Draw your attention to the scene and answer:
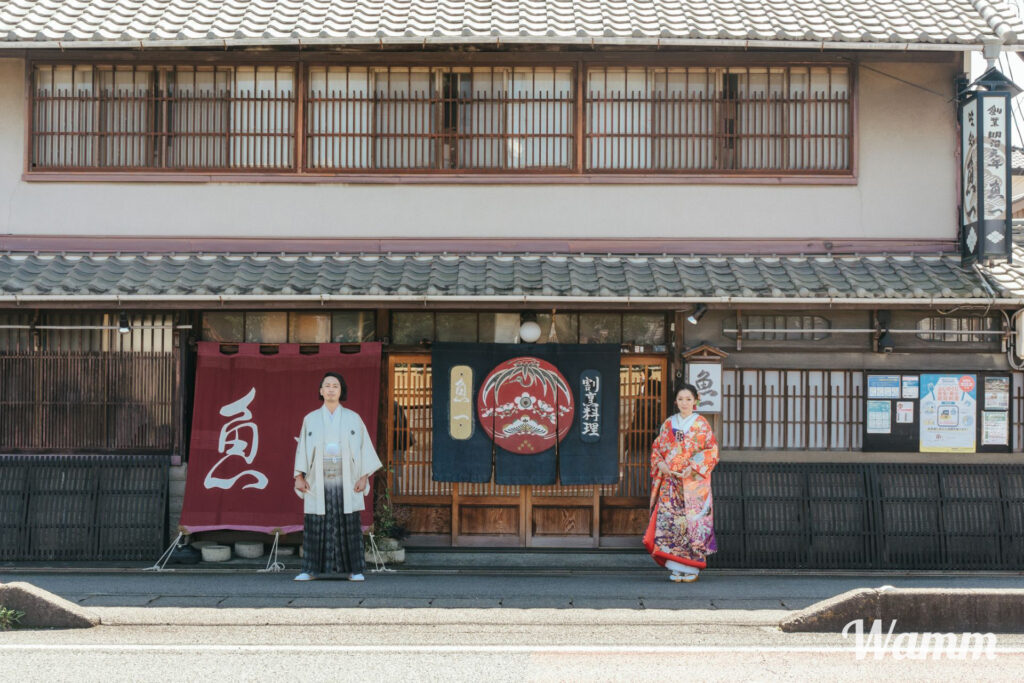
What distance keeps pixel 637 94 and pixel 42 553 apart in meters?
8.72

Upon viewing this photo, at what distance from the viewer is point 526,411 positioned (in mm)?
10812

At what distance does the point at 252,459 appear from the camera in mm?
10742

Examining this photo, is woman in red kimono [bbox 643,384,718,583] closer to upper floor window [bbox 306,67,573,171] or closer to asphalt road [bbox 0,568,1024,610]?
asphalt road [bbox 0,568,1024,610]

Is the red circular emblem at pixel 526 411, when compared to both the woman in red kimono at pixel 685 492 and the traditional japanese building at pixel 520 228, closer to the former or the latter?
the traditional japanese building at pixel 520 228

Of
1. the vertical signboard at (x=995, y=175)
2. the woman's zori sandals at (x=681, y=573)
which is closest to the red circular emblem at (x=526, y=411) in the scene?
the woman's zori sandals at (x=681, y=573)

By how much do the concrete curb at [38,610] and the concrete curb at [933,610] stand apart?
6.36 metres

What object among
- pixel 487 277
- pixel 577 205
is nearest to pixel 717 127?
pixel 577 205

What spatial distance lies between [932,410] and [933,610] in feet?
11.8

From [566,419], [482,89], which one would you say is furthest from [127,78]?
[566,419]

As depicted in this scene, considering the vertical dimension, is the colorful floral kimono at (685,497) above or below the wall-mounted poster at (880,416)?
below

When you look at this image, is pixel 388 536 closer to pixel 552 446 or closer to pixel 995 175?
pixel 552 446

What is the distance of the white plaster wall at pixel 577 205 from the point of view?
1103cm

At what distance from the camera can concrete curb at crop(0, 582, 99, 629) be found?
8.01 meters

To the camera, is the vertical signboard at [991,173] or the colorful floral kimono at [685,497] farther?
the vertical signboard at [991,173]
